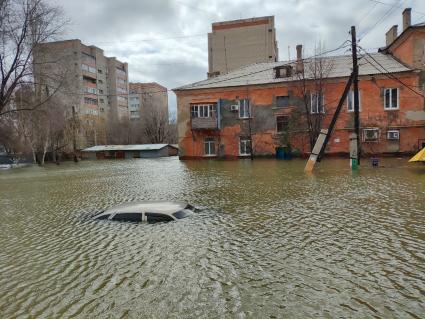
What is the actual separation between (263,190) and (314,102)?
917 inches

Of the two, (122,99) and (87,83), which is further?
(122,99)

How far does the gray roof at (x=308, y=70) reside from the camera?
3329 cm

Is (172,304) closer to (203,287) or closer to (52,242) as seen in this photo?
(203,287)

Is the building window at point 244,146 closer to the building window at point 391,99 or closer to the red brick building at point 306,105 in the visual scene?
the red brick building at point 306,105

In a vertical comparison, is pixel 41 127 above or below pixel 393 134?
above

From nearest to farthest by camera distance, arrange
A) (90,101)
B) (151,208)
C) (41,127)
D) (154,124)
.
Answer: (151,208) < (41,127) < (154,124) < (90,101)

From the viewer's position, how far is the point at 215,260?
6.04 metres

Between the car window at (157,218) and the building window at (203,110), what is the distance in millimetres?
27908

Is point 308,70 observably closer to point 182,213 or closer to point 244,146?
point 244,146

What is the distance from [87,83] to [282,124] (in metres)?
67.3

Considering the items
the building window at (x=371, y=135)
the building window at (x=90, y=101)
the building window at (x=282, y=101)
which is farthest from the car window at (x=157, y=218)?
the building window at (x=90, y=101)

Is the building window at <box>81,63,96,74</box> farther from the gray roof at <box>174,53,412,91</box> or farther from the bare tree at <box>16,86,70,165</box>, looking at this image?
the gray roof at <box>174,53,412,91</box>

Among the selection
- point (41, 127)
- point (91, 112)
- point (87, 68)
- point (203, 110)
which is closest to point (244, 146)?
point (203, 110)

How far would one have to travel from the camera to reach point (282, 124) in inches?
1401
